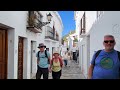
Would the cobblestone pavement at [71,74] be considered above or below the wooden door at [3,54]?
below

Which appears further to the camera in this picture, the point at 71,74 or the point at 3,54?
the point at 71,74

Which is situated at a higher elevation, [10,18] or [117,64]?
[10,18]

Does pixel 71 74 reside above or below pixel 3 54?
below

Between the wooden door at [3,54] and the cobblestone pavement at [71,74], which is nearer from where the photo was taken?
the wooden door at [3,54]

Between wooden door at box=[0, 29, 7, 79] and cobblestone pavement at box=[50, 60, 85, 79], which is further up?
wooden door at box=[0, 29, 7, 79]

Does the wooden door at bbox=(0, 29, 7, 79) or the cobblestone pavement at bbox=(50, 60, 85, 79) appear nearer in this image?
the wooden door at bbox=(0, 29, 7, 79)
